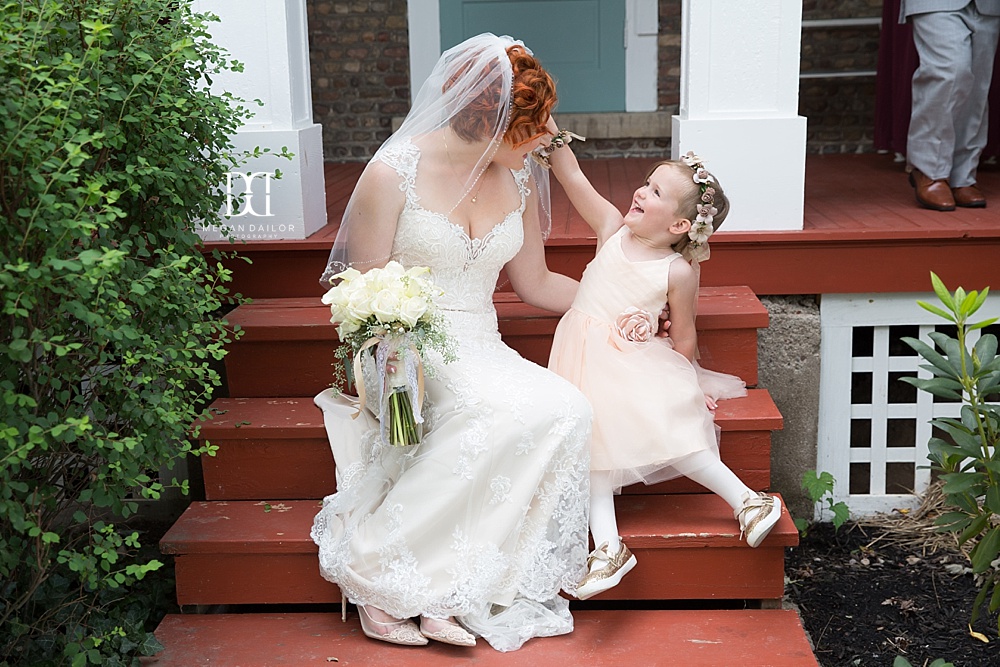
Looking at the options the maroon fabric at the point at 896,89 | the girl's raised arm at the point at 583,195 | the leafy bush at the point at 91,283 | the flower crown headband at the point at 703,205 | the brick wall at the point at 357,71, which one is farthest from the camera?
the brick wall at the point at 357,71

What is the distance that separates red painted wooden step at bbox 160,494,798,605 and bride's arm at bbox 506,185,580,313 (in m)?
0.72

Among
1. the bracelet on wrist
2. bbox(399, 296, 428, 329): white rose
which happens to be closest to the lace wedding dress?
bbox(399, 296, 428, 329): white rose

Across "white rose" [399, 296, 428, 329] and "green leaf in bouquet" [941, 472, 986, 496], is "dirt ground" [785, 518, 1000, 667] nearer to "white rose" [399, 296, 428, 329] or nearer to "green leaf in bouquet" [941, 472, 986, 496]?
"green leaf in bouquet" [941, 472, 986, 496]

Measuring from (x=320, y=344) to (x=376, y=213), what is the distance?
0.65m

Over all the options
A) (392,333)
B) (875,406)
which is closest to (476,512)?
(392,333)

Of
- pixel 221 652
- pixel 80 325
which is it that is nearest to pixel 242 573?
pixel 221 652

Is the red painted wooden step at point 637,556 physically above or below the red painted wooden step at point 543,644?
above

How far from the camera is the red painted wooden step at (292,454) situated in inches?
122

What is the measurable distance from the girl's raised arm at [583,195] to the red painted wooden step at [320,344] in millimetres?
358

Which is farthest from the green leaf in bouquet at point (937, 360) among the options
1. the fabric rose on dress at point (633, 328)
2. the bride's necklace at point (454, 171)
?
the bride's necklace at point (454, 171)

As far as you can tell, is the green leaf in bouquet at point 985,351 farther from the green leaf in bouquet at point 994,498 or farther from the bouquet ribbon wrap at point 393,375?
the bouquet ribbon wrap at point 393,375

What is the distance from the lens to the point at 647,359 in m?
2.93

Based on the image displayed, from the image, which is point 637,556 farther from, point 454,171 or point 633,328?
point 454,171

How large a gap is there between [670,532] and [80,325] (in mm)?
1608
